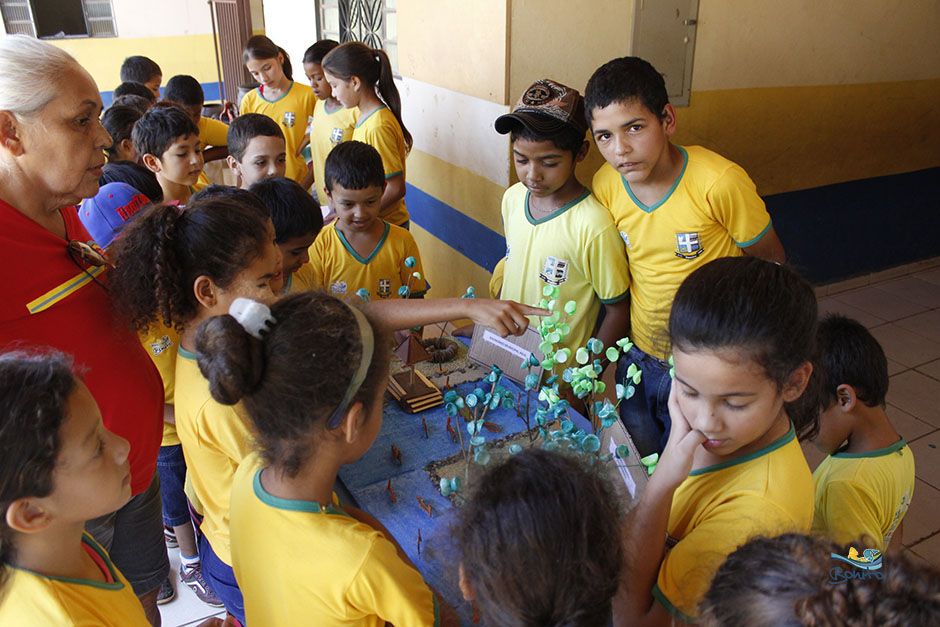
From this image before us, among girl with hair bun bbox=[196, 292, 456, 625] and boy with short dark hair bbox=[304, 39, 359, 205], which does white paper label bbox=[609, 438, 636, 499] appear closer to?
girl with hair bun bbox=[196, 292, 456, 625]

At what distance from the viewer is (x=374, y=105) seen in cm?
354

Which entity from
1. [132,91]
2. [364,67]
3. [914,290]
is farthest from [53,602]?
[914,290]

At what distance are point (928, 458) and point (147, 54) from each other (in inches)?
393

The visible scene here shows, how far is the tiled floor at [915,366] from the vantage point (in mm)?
2646

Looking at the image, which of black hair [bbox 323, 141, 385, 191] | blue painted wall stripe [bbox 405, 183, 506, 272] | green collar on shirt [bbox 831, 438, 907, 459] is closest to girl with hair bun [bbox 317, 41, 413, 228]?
blue painted wall stripe [bbox 405, 183, 506, 272]

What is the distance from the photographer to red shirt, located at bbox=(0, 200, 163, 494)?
138cm

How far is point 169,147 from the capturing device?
2715mm

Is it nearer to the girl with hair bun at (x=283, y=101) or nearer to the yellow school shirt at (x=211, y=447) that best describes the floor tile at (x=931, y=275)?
the girl with hair bun at (x=283, y=101)

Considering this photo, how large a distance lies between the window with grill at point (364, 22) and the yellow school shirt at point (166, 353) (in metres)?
3.29

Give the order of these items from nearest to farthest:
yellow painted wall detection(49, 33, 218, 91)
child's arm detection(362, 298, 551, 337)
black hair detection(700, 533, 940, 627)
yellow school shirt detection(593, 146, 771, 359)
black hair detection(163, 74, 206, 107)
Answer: black hair detection(700, 533, 940, 627) < child's arm detection(362, 298, 551, 337) < yellow school shirt detection(593, 146, 771, 359) < black hair detection(163, 74, 206, 107) < yellow painted wall detection(49, 33, 218, 91)

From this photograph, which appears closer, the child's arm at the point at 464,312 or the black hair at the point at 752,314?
the black hair at the point at 752,314

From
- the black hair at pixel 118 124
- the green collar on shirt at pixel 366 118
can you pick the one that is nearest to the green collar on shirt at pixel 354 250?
the green collar on shirt at pixel 366 118

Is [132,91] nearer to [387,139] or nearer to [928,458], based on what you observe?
[387,139]

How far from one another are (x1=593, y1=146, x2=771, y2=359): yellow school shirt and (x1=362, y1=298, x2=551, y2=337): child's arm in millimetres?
458
